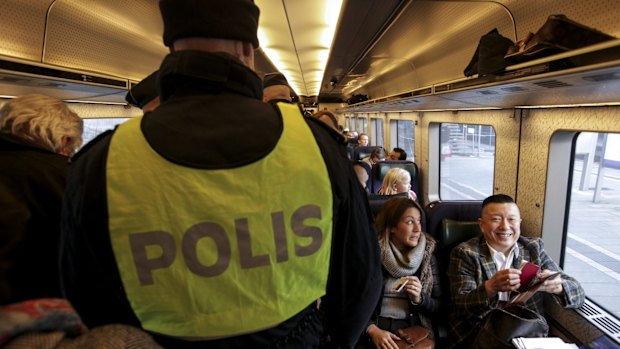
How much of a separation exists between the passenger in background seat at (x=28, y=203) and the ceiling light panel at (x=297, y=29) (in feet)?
6.89

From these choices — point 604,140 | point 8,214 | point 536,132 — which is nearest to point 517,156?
point 536,132

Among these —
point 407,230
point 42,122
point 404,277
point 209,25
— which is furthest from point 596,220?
point 42,122

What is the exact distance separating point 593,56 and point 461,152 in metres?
4.95

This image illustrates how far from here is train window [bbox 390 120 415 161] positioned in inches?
331

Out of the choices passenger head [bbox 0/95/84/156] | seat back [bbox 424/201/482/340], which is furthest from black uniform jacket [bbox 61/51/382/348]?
seat back [bbox 424/201/482/340]

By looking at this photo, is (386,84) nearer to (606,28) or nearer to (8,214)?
(606,28)

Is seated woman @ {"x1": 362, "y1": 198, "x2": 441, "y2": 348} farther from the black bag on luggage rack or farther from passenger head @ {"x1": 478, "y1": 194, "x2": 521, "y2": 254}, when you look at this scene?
the black bag on luggage rack

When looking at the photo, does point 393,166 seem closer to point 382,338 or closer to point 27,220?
point 382,338

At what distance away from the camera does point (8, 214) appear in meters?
1.18

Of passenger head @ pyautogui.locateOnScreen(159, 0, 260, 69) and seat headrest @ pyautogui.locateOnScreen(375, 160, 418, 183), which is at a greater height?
passenger head @ pyautogui.locateOnScreen(159, 0, 260, 69)

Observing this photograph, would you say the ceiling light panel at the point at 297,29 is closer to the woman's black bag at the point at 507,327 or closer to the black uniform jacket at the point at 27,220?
the black uniform jacket at the point at 27,220

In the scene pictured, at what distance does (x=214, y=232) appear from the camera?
0.85 meters

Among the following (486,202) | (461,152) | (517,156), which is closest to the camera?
(486,202)

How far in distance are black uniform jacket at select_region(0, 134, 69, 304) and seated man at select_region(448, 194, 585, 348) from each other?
2508 millimetres
